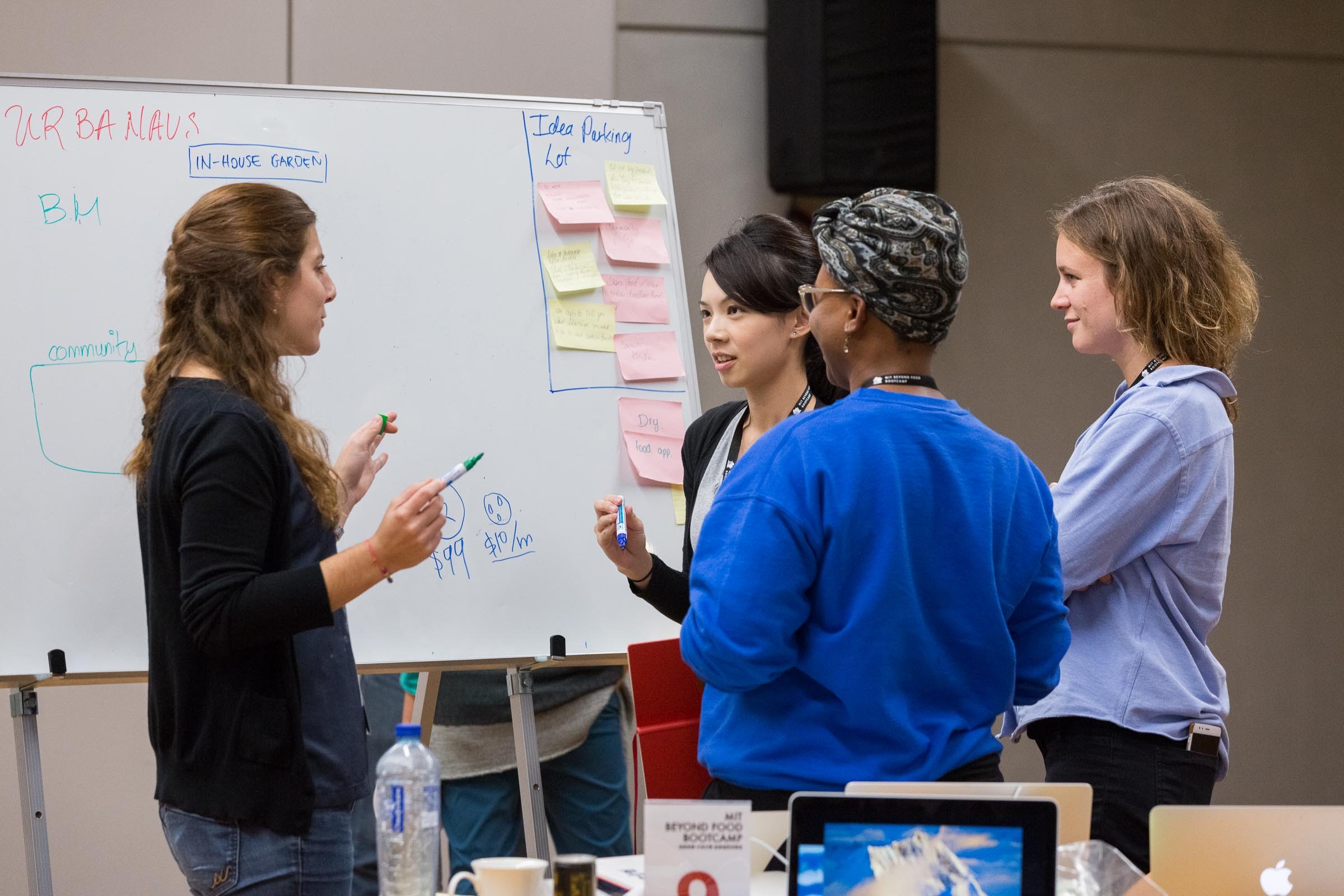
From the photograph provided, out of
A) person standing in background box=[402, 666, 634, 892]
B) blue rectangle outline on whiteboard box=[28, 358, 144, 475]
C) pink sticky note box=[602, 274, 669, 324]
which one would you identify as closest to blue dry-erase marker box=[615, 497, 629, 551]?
pink sticky note box=[602, 274, 669, 324]

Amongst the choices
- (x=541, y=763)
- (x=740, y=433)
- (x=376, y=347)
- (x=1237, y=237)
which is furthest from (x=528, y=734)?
(x=1237, y=237)

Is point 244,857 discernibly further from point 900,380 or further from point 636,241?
point 636,241

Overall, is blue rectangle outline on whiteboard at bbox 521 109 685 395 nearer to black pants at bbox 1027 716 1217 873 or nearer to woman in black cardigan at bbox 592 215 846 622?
woman in black cardigan at bbox 592 215 846 622

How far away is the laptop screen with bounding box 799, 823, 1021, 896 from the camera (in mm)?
1115

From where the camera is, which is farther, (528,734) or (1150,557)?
(528,734)

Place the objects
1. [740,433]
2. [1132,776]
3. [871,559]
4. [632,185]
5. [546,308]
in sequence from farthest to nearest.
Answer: [632,185], [546,308], [740,433], [1132,776], [871,559]

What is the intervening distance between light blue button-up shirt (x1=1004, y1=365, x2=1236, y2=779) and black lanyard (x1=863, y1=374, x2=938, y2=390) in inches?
18.5

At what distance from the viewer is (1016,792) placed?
126cm

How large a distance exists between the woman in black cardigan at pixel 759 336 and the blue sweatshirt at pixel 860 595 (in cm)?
79

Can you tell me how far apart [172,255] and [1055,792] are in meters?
1.38

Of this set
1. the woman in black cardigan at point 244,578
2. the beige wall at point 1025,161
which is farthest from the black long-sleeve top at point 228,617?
the beige wall at point 1025,161

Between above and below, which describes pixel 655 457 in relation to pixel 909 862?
above

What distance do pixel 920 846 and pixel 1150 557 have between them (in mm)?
880

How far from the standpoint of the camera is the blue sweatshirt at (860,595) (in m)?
1.35
